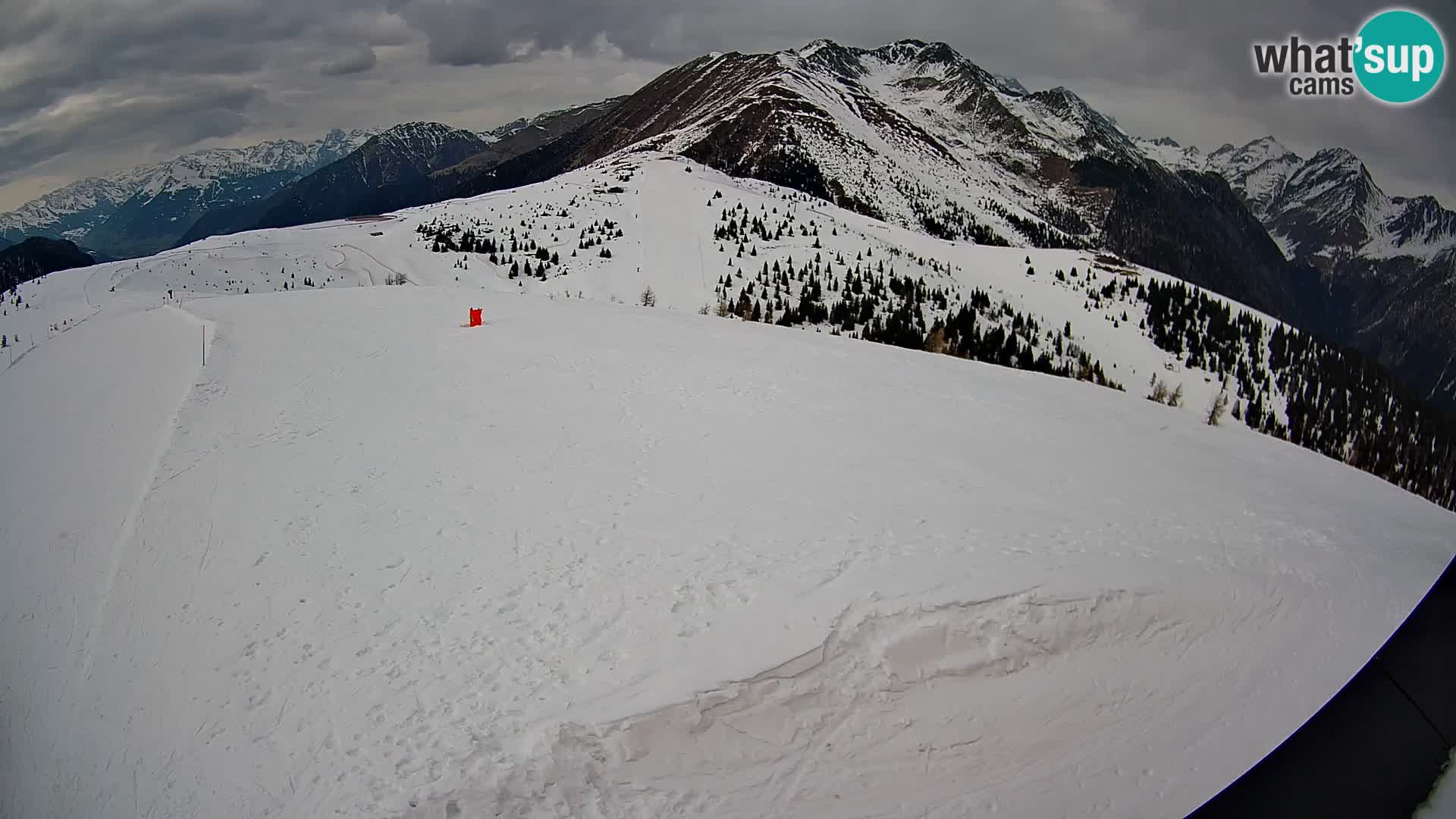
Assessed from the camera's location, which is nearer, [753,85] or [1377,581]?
[1377,581]

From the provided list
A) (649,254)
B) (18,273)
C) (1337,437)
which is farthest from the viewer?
(18,273)

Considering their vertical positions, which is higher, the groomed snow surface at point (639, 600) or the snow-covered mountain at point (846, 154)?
the snow-covered mountain at point (846, 154)

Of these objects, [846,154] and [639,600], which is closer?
[639,600]

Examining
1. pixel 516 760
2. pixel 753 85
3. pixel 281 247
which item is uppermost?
A: pixel 753 85

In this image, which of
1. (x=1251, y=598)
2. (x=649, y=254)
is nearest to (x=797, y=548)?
(x=1251, y=598)

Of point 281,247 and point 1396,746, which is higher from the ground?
point 281,247

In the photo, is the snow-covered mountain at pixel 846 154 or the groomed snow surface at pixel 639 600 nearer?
the groomed snow surface at pixel 639 600

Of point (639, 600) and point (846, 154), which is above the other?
point (846, 154)

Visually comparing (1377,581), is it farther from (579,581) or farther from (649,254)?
(649,254)
